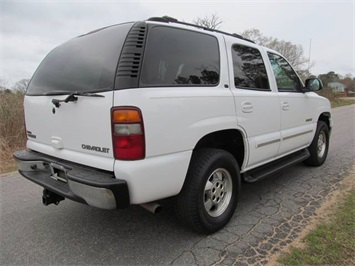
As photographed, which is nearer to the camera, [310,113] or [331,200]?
[331,200]

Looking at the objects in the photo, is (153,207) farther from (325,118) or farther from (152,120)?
(325,118)

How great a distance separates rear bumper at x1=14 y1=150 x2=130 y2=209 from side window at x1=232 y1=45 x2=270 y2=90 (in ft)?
5.76

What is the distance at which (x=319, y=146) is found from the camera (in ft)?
17.5

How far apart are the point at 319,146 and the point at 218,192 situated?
317 cm

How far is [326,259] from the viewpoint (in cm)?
247

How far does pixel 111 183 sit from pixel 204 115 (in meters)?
1.05

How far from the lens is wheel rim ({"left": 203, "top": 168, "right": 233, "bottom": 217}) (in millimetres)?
2939

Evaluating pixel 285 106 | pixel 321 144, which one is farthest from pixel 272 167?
pixel 321 144

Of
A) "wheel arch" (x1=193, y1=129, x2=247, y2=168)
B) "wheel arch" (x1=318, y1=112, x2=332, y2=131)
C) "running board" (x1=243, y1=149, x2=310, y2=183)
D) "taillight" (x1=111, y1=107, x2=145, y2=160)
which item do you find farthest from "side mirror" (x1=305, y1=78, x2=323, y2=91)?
"taillight" (x1=111, y1=107, x2=145, y2=160)

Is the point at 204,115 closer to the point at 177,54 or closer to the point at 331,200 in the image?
the point at 177,54

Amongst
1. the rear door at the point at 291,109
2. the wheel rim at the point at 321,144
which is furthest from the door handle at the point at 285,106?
the wheel rim at the point at 321,144

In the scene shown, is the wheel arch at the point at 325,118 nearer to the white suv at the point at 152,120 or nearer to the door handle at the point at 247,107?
the white suv at the point at 152,120

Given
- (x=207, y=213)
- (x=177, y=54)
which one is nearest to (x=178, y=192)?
(x=207, y=213)

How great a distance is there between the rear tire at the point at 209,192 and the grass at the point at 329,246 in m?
0.74
